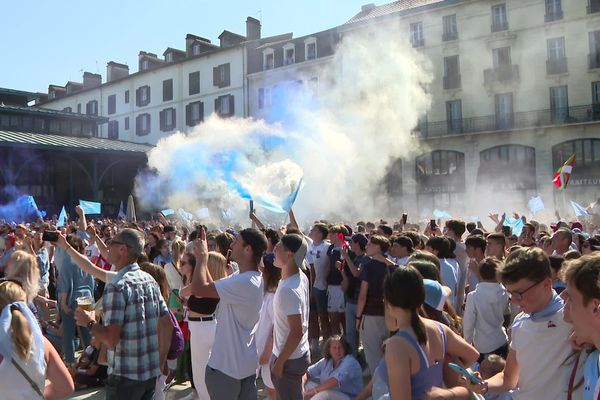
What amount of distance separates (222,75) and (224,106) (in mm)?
2398

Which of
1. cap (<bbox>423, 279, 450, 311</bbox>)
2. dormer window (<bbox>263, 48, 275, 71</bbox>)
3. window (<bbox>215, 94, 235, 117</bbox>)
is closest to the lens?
cap (<bbox>423, 279, 450, 311</bbox>)

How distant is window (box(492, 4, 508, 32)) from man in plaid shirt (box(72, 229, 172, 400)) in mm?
29743

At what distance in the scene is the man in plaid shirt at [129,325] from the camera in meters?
3.24

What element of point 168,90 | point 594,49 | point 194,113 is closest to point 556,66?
point 594,49

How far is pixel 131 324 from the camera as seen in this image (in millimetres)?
3320

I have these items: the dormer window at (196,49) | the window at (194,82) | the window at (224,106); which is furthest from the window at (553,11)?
the dormer window at (196,49)

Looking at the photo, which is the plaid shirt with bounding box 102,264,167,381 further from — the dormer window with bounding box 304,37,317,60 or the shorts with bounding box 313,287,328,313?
the dormer window with bounding box 304,37,317,60

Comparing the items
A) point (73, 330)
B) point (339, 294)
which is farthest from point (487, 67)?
point (73, 330)

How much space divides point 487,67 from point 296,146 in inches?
484

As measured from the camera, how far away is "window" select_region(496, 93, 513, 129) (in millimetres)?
28438

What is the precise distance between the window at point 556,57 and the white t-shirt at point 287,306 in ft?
91.9

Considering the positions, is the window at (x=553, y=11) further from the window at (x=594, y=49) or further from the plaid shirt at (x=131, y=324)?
the plaid shirt at (x=131, y=324)

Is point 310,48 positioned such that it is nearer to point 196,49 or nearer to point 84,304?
point 196,49

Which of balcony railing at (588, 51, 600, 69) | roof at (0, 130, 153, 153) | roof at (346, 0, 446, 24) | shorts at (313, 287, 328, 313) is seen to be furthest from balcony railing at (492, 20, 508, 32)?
shorts at (313, 287, 328, 313)
